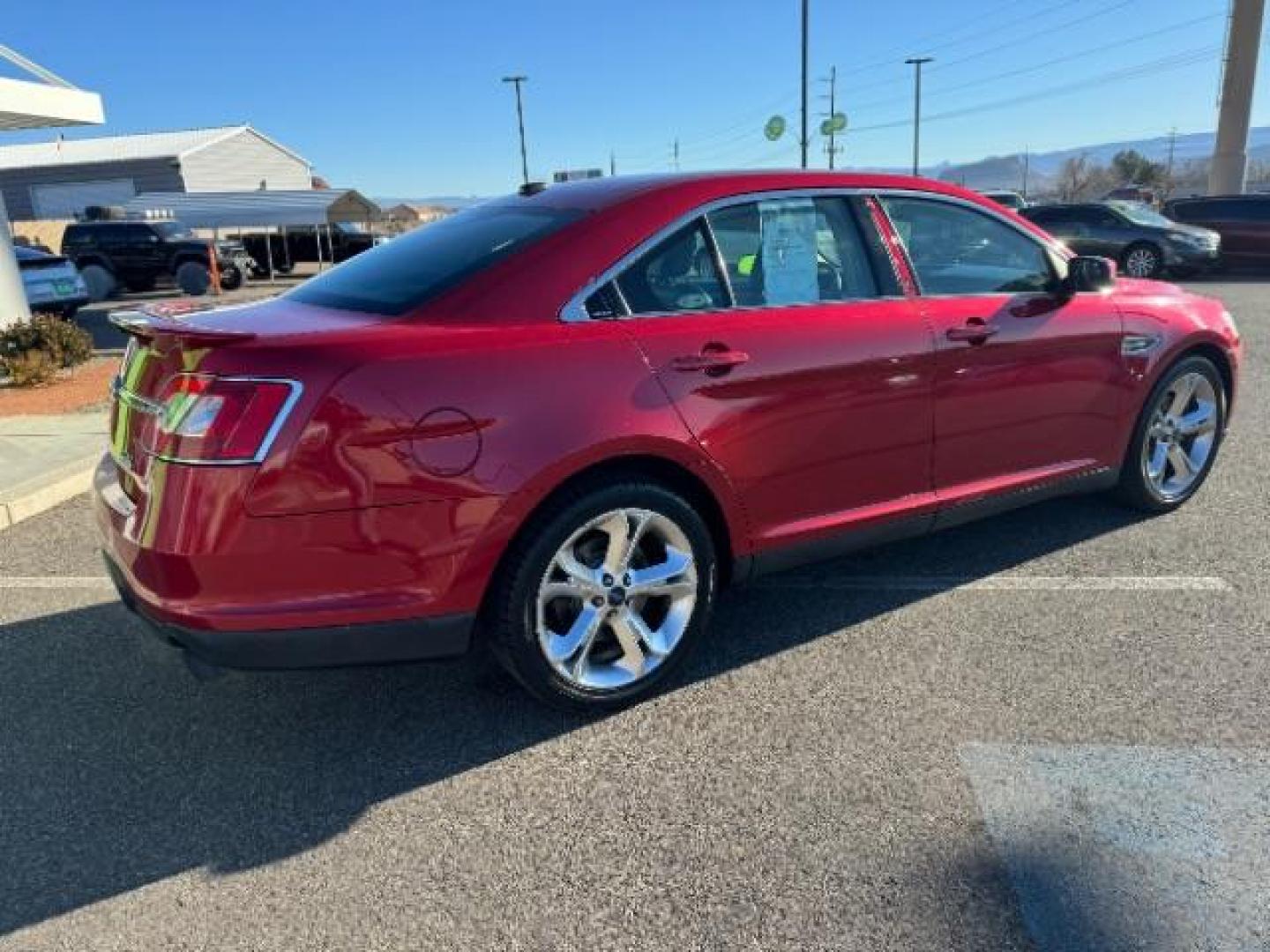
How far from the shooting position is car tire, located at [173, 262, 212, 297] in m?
22.2

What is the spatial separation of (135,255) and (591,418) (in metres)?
23.1

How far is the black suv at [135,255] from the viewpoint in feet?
72.2

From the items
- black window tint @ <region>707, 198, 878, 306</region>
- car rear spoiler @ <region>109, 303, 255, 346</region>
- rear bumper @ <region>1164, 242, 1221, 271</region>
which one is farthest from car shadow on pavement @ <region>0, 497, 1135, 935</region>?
rear bumper @ <region>1164, 242, 1221, 271</region>

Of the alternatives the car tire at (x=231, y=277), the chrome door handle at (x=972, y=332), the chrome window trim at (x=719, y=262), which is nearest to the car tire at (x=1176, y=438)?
the chrome door handle at (x=972, y=332)

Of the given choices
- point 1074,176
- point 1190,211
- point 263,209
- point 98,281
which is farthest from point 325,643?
point 1074,176

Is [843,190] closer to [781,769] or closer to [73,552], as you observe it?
[781,769]

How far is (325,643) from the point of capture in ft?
8.54

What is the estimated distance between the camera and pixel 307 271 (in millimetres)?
33156

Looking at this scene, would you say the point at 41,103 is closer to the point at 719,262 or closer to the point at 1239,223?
the point at 719,262

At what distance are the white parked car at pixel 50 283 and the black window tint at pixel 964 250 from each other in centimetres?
1230

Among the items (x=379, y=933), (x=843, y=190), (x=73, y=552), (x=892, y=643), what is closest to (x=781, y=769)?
(x=892, y=643)

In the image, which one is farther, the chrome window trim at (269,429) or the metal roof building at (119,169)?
the metal roof building at (119,169)

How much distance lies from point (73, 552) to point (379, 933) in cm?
338

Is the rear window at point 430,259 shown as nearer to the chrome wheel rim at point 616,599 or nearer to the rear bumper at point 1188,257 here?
the chrome wheel rim at point 616,599
